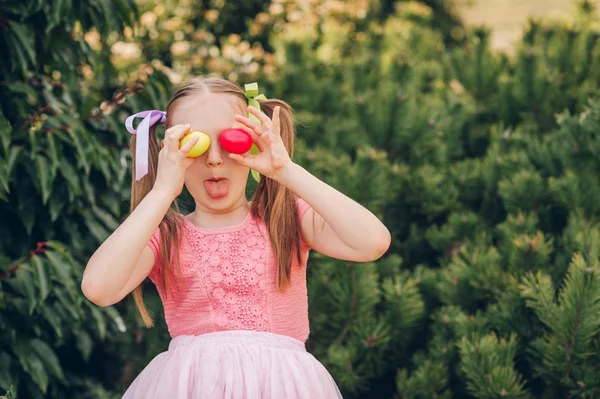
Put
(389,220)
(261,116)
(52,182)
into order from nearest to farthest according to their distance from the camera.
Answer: (261,116), (52,182), (389,220)

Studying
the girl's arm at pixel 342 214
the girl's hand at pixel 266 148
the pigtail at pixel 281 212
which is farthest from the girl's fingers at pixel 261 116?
the pigtail at pixel 281 212

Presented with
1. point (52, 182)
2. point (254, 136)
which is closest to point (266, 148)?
point (254, 136)

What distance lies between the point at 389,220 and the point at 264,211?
1286mm

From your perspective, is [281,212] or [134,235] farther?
[281,212]

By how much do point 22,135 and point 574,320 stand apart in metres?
1.91

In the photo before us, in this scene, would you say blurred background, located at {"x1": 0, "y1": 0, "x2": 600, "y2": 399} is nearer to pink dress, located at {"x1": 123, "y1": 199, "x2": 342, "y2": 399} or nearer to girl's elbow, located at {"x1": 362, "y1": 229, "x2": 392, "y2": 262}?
pink dress, located at {"x1": 123, "y1": 199, "x2": 342, "y2": 399}

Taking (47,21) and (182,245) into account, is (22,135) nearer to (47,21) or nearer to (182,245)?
(47,21)

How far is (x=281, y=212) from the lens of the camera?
218 cm

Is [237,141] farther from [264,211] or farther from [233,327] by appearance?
[233,327]

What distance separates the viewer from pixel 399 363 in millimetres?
3029

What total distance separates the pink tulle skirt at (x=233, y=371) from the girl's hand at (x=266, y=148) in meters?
0.41

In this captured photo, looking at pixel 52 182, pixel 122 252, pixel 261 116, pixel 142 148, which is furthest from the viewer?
pixel 52 182

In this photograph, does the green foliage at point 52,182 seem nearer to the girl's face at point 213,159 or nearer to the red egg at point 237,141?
the girl's face at point 213,159

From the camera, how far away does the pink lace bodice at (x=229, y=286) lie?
209 centimetres
